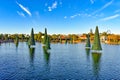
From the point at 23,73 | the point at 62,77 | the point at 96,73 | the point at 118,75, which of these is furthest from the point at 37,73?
the point at 118,75

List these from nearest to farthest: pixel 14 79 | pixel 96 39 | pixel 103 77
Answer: pixel 14 79 → pixel 103 77 → pixel 96 39

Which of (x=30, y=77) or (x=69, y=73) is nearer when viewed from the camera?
(x=30, y=77)

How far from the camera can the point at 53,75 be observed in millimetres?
41969

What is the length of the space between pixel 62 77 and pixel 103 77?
9839mm

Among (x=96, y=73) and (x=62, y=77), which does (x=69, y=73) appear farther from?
(x=96, y=73)

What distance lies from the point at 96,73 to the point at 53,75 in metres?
11.4

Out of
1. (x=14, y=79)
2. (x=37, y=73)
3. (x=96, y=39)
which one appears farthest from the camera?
(x=96, y=39)

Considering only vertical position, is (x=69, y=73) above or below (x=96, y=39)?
below

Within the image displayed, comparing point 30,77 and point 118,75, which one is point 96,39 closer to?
point 118,75

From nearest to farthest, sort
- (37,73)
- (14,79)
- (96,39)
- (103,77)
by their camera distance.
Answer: (14,79), (103,77), (37,73), (96,39)

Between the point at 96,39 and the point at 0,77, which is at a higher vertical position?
the point at 96,39

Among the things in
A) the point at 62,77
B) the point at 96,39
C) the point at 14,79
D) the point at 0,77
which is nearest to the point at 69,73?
the point at 62,77

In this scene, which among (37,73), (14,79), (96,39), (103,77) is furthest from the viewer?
(96,39)

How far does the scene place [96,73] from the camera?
146 ft
